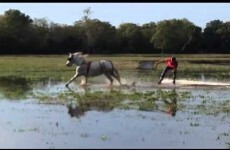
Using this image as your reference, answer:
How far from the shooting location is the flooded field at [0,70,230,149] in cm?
1263

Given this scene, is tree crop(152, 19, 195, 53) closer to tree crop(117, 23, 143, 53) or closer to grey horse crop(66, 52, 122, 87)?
tree crop(117, 23, 143, 53)

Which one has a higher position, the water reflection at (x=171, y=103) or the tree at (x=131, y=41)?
the tree at (x=131, y=41)

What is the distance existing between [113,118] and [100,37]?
291 ft

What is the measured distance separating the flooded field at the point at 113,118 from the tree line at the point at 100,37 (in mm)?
68727

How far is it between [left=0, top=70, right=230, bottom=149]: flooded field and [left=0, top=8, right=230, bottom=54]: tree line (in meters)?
68.7

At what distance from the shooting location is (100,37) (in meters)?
104

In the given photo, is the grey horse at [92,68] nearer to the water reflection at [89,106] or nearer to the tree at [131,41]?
the water reflection at [89,106]

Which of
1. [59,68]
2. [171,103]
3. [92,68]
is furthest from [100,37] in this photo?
[171,103]

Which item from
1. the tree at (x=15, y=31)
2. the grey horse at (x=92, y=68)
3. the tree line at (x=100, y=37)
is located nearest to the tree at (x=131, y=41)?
the tree line at (x=100, y=37)

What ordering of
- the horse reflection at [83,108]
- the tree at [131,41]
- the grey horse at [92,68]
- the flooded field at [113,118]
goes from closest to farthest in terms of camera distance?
the flooded field at [113,118] → the horse reflection at [83,108] → the grey horse at [92,68] → the tree at [131,41]

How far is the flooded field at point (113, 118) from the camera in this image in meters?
12.6

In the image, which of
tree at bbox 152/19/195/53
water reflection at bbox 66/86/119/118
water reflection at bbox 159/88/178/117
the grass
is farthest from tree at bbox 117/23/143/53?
water reflection at bbox 66/86/119/118

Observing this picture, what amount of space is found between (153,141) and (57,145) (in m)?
2.30

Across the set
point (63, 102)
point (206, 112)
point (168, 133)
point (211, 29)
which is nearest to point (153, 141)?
point (168, 133)
